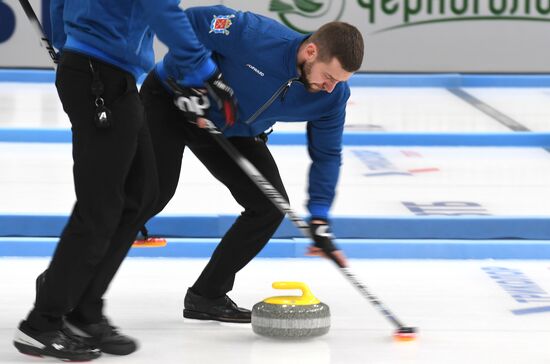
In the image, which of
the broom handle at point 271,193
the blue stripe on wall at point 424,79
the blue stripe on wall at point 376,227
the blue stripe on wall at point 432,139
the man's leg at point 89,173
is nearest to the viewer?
the man's leg at point 89,173

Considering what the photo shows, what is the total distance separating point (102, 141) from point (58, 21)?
48 cm

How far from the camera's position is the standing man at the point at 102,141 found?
3.17m

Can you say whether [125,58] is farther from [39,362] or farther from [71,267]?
[39,362]

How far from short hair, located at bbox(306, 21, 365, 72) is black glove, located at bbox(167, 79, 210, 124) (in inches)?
13.4

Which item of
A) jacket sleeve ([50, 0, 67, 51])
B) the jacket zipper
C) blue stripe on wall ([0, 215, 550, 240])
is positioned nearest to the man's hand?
the jacket zipper

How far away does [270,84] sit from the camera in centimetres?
360

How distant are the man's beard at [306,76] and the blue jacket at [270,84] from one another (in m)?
0.02

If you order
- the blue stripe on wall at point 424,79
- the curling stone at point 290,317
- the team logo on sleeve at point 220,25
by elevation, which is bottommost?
the blue stripe on wall at point 424,79

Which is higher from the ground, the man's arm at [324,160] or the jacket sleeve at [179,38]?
the jacket sleeve at [179,38]

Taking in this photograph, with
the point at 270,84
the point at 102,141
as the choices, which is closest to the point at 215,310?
the point at 270,84

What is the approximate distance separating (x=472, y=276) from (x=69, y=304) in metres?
1.77

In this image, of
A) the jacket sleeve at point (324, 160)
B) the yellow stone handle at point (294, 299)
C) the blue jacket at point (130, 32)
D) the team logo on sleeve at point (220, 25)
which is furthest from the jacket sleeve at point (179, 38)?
the yellow stone handle at point (294, 299)

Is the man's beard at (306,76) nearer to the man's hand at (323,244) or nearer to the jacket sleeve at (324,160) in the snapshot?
the jacket sleeve at (324,160)

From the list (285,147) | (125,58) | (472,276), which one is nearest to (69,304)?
(125,58)
